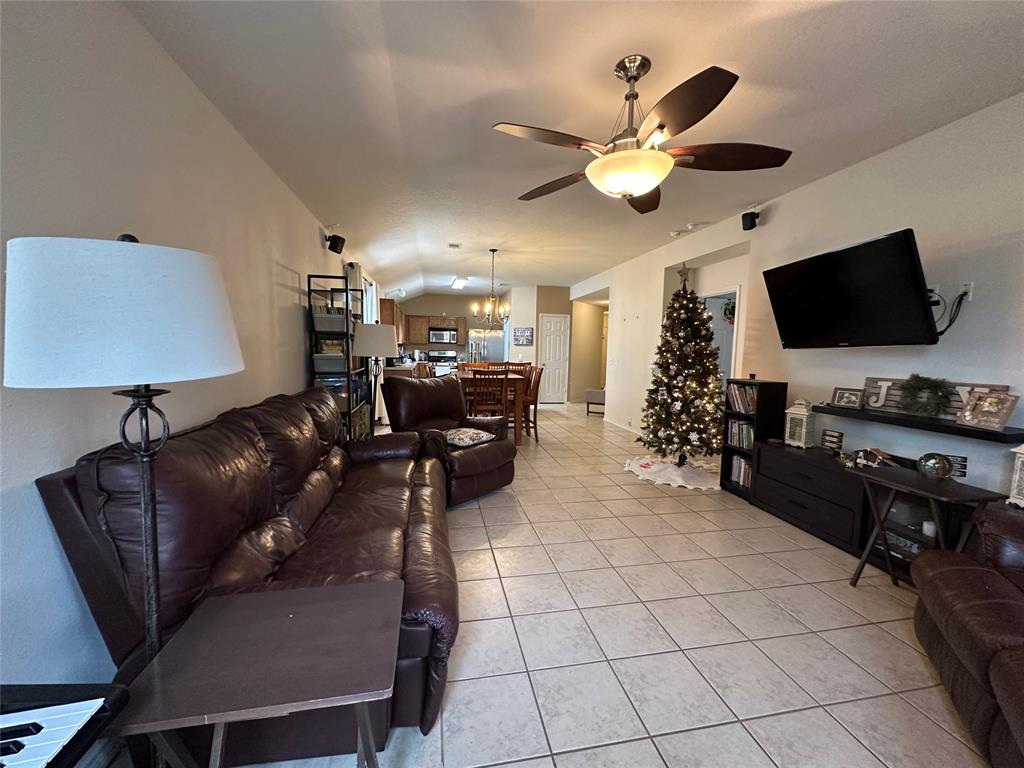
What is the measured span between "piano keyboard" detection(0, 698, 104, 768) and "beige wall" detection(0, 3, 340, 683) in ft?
1.50

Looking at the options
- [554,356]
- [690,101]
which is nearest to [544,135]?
[690,101]

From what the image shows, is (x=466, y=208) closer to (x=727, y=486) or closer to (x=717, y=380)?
(x=717, y=380)

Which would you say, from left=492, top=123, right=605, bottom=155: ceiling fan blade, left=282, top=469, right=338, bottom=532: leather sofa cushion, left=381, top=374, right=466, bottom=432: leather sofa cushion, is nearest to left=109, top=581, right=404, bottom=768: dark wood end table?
left=282, top=469, right=338, bottom=532: leather sofa cushion

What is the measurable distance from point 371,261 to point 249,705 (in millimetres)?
5902

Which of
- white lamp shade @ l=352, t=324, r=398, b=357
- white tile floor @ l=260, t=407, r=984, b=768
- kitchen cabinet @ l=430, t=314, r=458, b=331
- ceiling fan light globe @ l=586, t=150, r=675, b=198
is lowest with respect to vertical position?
white tile floor @ l=260, t=407, r=984, b=768

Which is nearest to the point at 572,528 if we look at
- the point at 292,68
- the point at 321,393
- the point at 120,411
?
the point at 321,393

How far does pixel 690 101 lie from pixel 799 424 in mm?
2626

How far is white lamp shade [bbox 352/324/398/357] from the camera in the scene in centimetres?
416

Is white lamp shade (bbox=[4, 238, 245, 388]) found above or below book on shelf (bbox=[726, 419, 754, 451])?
above

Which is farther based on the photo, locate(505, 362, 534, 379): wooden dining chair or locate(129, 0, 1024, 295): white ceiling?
locate(505, 362, 534, 379): wooden dining chair

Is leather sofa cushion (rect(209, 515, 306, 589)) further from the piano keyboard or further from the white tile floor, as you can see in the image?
the white tile floor

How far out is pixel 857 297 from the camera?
8.57ft

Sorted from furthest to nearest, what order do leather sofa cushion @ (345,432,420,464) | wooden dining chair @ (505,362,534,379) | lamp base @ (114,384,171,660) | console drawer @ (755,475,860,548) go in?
wooden dining chair @ (505,362,534,379), leather sofa cushion @ (345,432,420,464), console drawer @ (755,475,860,548), lamp base @ (114,384,171,660)

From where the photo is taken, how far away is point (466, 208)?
3807mm
